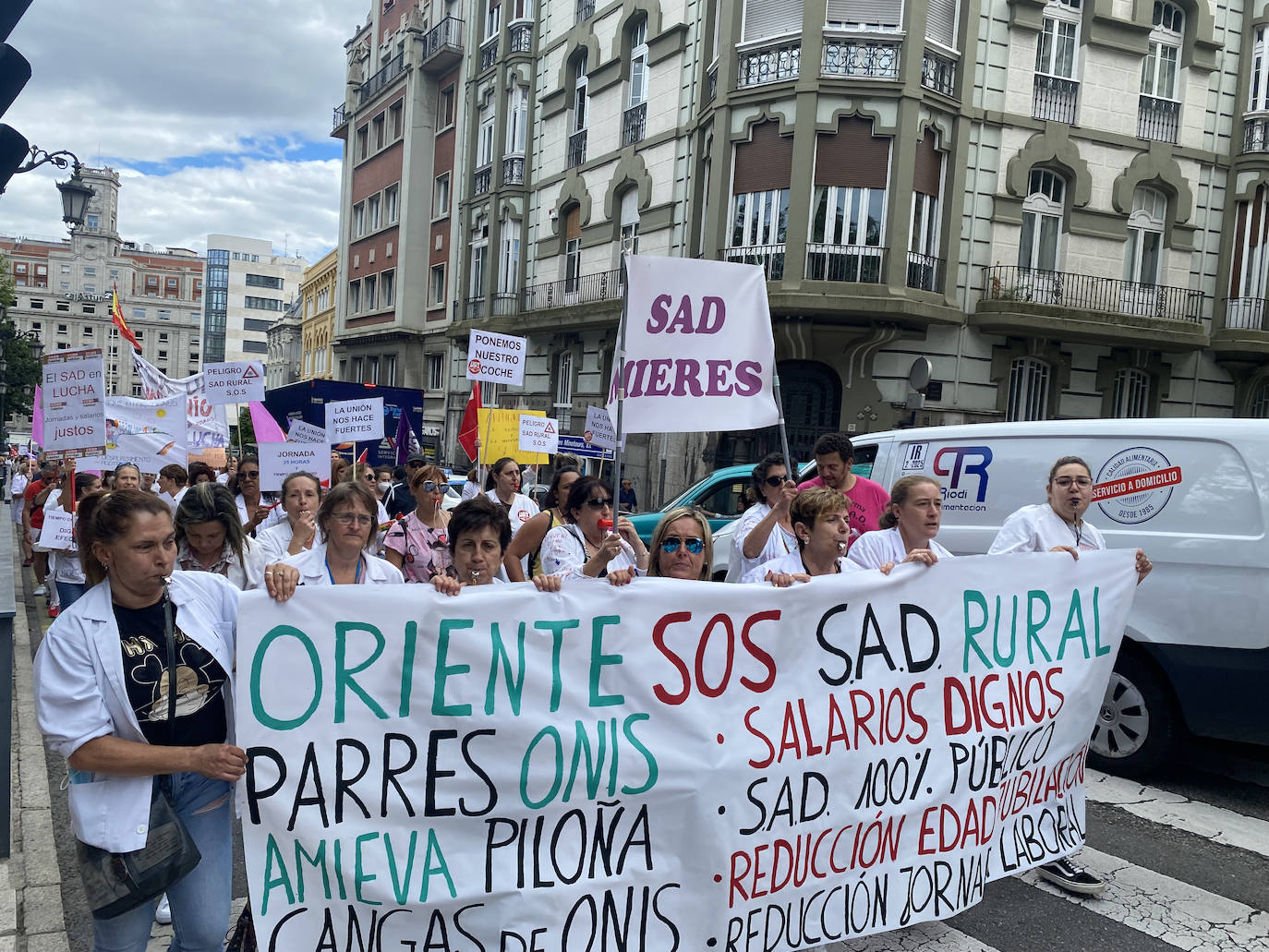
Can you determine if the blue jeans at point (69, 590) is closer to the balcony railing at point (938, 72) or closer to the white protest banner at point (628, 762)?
the white protest banner at point (628, 762)

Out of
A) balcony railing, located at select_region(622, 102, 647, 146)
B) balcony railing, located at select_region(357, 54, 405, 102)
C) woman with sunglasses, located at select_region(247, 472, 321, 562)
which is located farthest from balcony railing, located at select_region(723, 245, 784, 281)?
balcony railing, located at select_region(357, 54, 405, 102)

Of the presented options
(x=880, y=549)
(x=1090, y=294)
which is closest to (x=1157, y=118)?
(x=1090, y=294)

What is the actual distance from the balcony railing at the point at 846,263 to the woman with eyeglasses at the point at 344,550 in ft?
47.7

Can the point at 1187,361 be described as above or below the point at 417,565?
above

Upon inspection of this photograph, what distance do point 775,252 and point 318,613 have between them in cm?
1582

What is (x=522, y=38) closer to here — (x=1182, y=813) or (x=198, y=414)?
(x=198, y=414)

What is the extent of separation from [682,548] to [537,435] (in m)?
8.87

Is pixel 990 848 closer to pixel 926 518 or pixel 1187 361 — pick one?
pixel 926 518

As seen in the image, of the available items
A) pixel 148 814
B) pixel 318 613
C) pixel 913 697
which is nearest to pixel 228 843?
pixel 148 814

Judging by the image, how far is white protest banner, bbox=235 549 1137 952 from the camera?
3012mm

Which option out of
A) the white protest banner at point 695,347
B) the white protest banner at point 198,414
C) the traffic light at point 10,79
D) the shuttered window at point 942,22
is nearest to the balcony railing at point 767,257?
the shuttered window at point 942,22

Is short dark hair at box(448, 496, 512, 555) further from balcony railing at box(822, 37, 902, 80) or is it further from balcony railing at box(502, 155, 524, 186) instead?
balcony railing at box(502, 155, 524, 186)

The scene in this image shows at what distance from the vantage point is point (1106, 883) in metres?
4.31

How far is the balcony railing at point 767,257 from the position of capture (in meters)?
17.8
